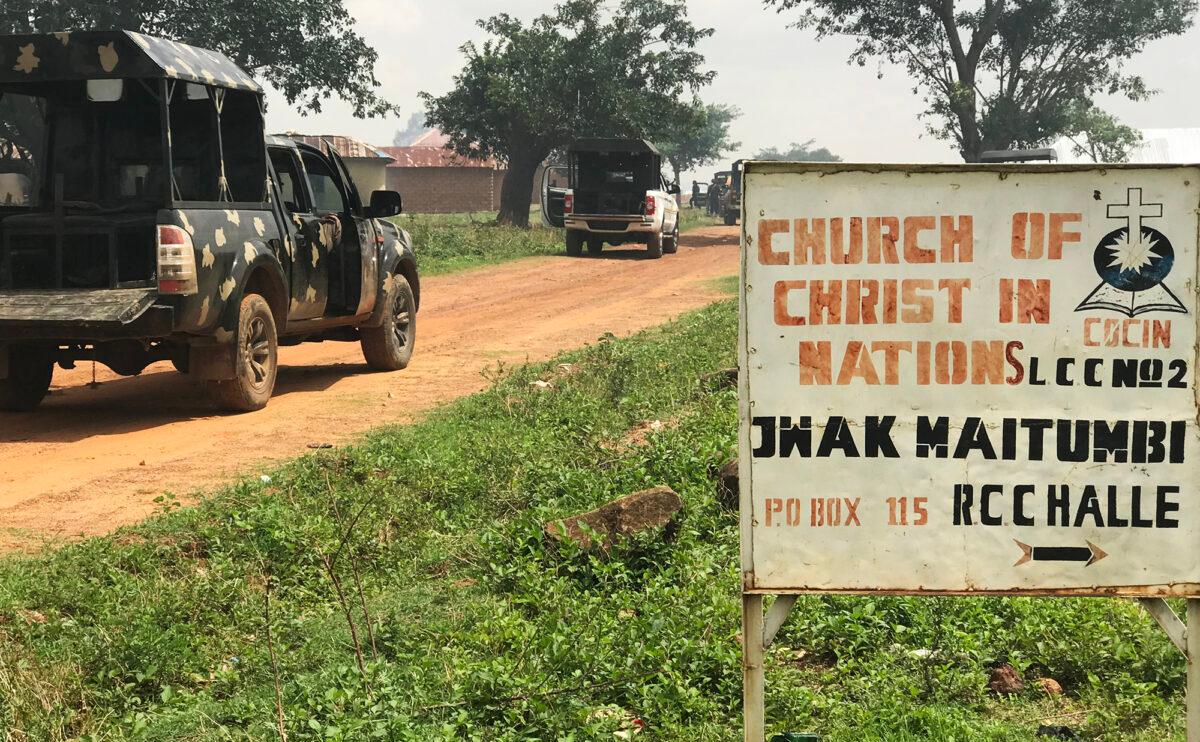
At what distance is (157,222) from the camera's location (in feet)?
28.3

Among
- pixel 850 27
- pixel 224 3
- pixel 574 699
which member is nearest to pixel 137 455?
pixel 574 699

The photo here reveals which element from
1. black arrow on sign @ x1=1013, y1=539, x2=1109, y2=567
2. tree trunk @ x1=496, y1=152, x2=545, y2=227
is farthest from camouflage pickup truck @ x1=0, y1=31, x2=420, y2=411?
tree trunk @ x1=496, y1=152, x2=545, y2=227

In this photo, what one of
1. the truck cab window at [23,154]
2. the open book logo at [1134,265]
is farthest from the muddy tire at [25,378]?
the open book logo at [1134,265]

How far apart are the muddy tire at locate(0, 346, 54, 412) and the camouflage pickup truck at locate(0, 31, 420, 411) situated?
0.01 meters

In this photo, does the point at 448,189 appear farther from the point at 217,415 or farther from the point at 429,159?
the point at 217,415

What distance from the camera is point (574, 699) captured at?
414 centimetres

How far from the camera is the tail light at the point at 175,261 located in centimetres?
862

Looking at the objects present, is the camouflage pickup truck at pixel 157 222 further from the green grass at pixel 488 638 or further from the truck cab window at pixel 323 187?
the green grass at pixel 488 638

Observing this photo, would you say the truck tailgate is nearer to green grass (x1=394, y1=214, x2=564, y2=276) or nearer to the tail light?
the tail light

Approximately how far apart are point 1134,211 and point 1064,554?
0.92 meters

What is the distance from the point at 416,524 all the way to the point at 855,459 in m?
3.70

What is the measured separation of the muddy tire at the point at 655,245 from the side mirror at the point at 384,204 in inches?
751

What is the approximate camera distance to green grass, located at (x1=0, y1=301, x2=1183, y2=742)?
4.10 m

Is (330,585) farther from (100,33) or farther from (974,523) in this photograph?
(100,33)
